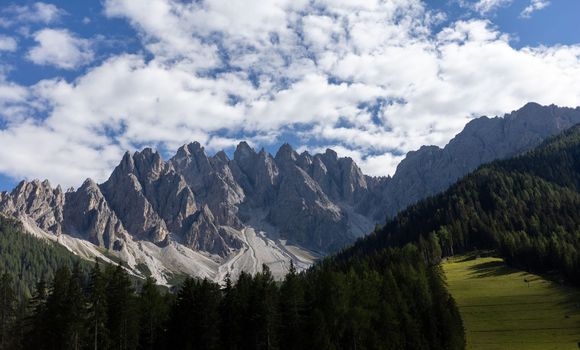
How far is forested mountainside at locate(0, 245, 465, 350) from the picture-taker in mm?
68000

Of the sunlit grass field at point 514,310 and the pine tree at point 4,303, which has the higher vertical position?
the pine tree at point 4,303

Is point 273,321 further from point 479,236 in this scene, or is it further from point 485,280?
point 479,236

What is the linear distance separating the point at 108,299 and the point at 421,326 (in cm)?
4919

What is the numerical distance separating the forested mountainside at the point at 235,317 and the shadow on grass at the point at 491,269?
A: 54.7 m

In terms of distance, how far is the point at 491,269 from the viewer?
14125 centimetres

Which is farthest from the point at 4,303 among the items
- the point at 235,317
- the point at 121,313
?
the point at 235,317

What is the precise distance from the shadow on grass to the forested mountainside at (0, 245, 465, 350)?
179 feet

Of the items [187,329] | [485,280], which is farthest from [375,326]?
[485,280]

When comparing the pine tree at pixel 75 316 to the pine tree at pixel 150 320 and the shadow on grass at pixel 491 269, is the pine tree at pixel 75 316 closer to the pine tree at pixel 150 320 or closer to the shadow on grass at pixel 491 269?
the pine tree at pixel 150 320

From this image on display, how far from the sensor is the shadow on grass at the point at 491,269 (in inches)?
5310

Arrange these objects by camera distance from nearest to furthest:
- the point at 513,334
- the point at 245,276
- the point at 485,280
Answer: the point at 245,276
the point at 513,334
the point at 485,280

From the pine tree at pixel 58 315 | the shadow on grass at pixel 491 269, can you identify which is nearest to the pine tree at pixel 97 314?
the pine tree at pixel 58 315

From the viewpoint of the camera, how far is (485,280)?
12862 cm

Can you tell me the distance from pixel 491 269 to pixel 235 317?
302ft
